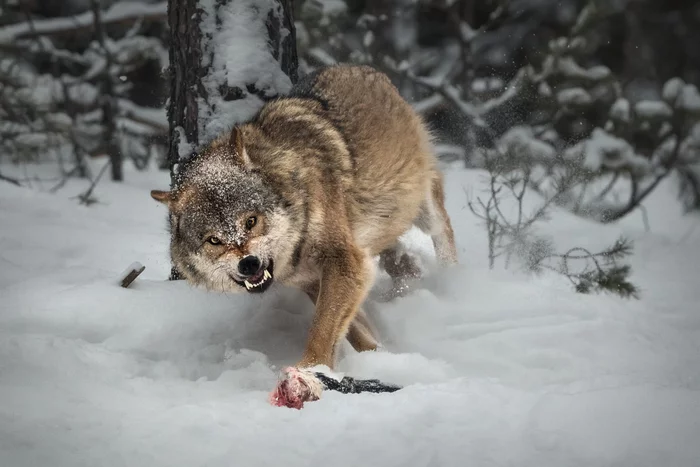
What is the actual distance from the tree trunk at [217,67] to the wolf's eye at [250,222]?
125cm

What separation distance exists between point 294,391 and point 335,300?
87 cm

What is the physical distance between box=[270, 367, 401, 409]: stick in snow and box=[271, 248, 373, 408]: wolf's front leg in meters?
0.36

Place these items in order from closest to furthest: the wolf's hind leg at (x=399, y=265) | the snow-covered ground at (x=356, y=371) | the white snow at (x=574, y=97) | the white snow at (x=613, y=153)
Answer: the snow-covered ground at (x=356, y=371) < the wolf's hind leg at (x=399, y=265) < the white snow at (x=613, y=153) < the white snow at (x=574, y=97)

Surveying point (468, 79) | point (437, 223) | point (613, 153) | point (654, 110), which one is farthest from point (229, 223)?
point (468, 79)

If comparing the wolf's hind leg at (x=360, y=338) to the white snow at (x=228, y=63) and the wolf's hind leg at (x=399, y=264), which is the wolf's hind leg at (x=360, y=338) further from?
the white snow at (x=228, y=63)

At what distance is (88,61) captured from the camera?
10180 mm

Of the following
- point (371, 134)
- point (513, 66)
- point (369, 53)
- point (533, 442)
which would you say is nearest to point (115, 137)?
point (369, 53)

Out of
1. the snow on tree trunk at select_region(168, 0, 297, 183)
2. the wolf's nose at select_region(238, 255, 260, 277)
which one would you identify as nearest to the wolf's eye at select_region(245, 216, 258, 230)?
the wolf's nose at select_region(238, 255, 260, 277)

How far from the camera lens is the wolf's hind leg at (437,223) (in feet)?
15.9

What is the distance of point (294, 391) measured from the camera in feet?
8.30

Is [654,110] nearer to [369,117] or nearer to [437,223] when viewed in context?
[437,223]

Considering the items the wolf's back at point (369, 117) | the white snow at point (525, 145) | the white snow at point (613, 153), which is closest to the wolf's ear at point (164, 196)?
the wolf's back at point (369, 117)

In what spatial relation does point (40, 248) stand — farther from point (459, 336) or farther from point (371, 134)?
point (459, 336)

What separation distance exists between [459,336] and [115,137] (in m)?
7.42
